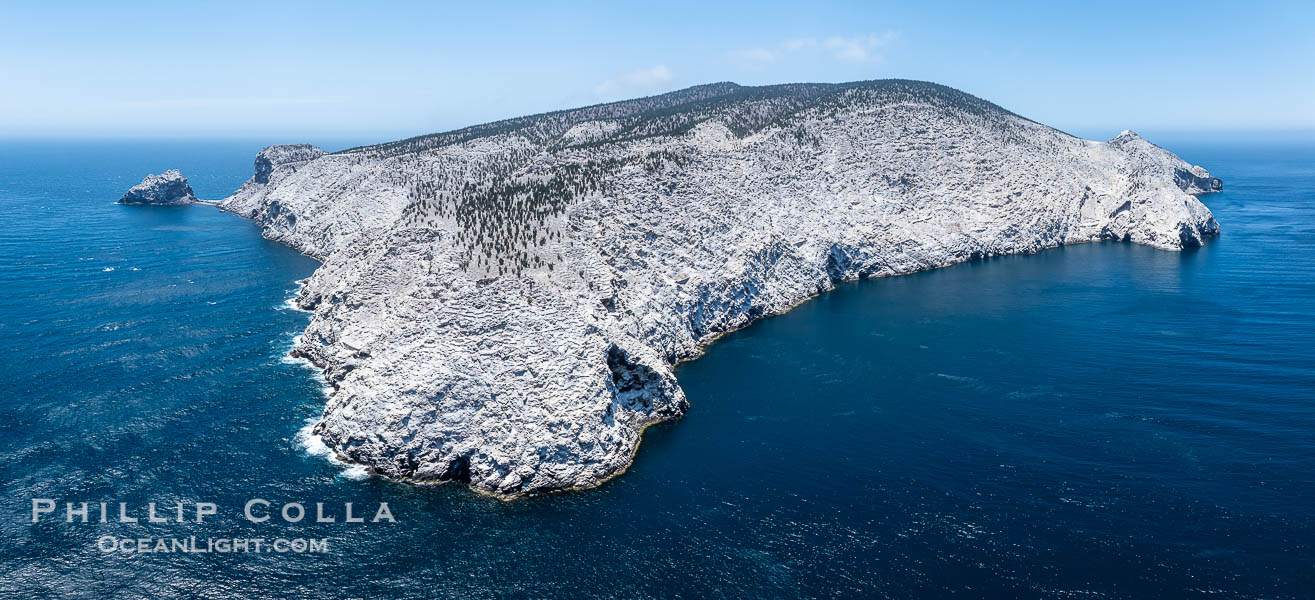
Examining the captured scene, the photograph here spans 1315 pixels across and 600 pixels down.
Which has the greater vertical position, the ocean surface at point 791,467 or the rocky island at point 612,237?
the rocky island at point 612,237

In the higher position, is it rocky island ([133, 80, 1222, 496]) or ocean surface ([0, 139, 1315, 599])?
rocky island ([133, 80, 1222, 496])

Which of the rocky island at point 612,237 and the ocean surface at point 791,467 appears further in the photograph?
the rocky island at point 612,237

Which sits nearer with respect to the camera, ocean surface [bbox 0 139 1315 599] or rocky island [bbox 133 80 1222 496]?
ocean surface [bbox 0 139 1315 599]

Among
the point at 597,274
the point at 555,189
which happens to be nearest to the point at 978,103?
the point at 555,189
